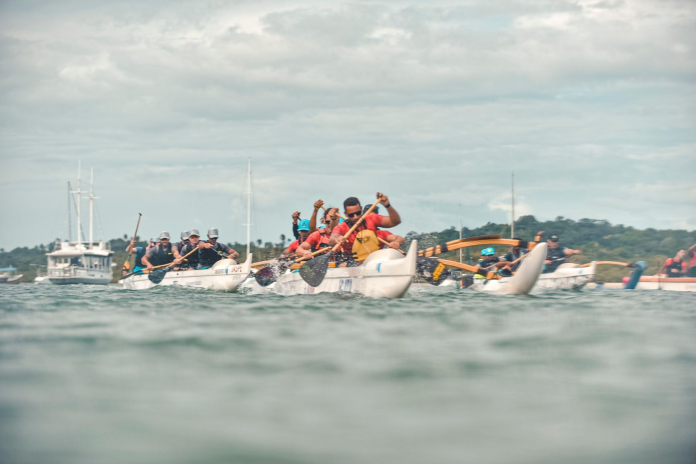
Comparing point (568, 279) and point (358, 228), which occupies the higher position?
point (358, 228)

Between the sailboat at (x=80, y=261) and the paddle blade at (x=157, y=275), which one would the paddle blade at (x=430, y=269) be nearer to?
the paddle blade at (x=157, y=275)

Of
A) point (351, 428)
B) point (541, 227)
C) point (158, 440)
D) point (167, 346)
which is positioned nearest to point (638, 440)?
point (351, 428)

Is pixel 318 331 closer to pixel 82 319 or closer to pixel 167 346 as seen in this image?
pixel 167 346

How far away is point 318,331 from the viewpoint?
6.74m

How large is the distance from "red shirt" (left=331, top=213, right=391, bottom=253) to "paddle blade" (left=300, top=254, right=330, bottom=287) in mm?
608

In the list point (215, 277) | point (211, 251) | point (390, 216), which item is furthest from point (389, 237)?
point (211, 251)

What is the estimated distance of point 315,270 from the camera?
1255cm

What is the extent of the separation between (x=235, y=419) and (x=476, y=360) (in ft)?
7.52

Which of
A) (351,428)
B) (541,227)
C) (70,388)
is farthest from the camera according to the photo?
(541,227)

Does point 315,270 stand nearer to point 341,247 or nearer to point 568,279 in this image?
point 341,247

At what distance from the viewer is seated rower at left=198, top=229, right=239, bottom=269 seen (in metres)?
20.0

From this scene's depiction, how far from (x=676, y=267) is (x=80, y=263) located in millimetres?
58732

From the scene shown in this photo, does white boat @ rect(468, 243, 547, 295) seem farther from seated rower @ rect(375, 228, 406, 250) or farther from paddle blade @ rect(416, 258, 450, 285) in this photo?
seated rower @ rect(375, 228, 406, 250)

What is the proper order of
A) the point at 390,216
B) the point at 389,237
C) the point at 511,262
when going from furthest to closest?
the point at 511,262 → the point at 389,237 → the point at 390,216
